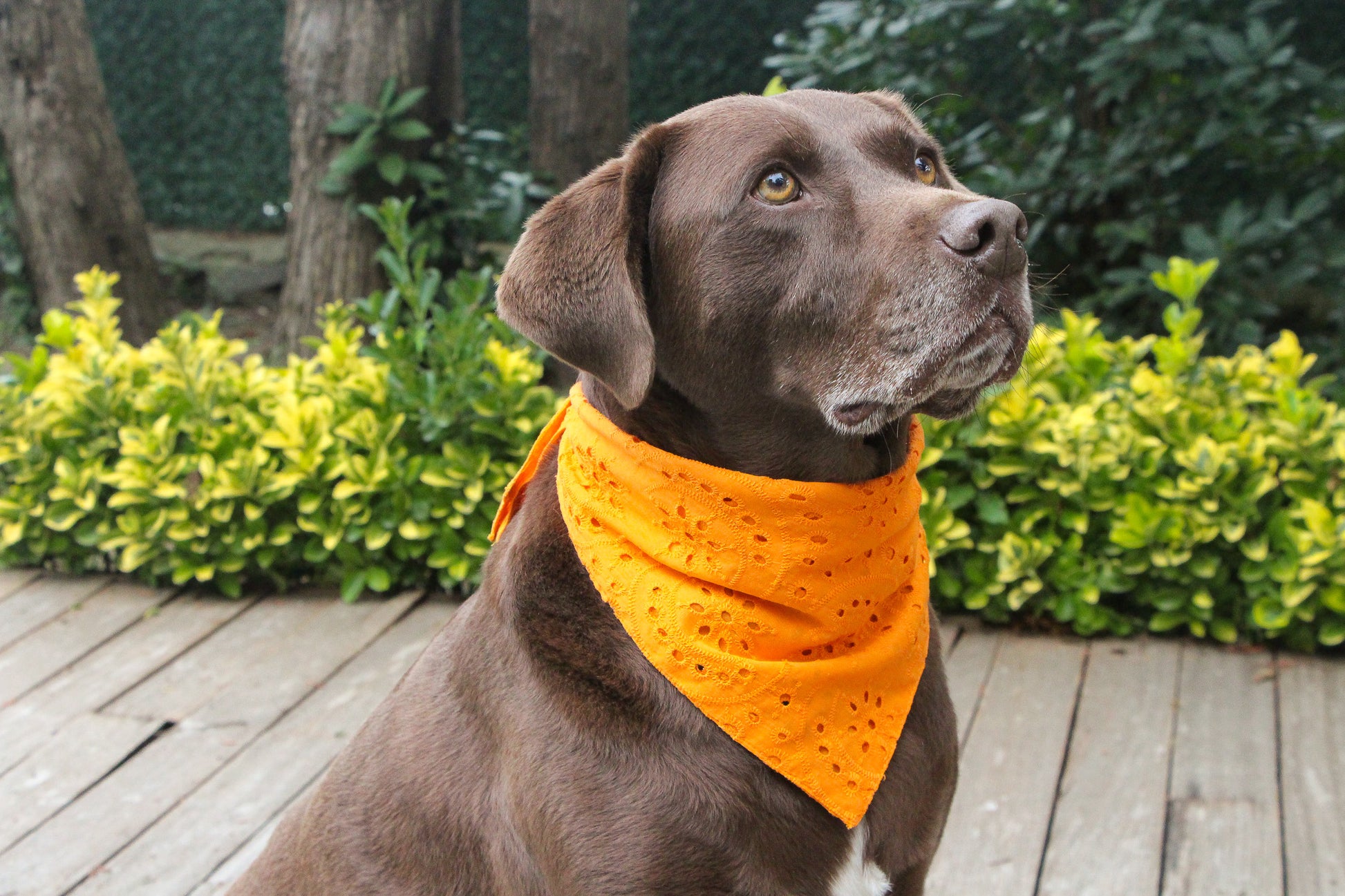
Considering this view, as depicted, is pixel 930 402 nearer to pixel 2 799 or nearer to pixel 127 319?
pixel 2 799

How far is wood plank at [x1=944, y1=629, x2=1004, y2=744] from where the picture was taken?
3.18m

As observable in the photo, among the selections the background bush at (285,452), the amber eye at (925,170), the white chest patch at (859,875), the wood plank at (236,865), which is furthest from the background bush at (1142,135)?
the wood plank at (236,865)

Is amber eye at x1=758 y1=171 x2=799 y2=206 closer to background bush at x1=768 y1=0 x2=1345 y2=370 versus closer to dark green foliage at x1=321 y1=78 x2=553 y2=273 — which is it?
background bush at x1=768 y1=0 x2=1345 y2=370

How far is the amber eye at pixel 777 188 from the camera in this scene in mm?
1798

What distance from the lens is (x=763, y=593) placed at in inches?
76.4

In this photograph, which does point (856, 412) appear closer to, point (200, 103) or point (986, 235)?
point (986, 235)

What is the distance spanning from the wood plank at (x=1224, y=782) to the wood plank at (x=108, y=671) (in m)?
2.83

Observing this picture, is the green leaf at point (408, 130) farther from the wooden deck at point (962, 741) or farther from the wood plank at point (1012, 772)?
the wood plank at point (1012, 772)

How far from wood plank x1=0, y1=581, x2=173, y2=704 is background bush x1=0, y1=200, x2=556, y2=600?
0.11m

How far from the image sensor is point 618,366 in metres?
1.76

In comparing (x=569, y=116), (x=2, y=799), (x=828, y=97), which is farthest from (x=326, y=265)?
(x=828, y=97)

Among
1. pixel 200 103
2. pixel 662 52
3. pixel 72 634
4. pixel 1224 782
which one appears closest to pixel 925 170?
pixel 1224 782

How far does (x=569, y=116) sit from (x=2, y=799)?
3675mm

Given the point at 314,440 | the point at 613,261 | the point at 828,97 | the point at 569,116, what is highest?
the point at 828,97
